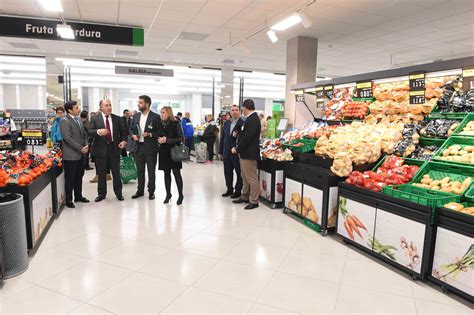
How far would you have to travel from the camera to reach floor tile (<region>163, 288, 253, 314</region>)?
243 centimetres

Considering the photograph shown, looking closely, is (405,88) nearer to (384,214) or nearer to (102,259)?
(384,214)

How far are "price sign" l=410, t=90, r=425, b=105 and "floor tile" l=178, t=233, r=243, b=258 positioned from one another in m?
2.76

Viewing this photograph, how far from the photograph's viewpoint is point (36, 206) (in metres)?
3.49

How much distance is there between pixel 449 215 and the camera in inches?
106

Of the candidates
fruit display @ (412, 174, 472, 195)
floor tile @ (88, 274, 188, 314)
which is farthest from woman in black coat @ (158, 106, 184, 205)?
fruit display @ (412, 174, 472, 195)

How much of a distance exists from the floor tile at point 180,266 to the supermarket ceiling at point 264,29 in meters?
4.50

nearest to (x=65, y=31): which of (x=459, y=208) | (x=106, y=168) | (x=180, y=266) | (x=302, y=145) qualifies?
(x=106, y=168)

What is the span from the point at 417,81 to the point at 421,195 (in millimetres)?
1563

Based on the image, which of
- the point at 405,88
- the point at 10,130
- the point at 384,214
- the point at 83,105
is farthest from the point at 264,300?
the point at 83,105

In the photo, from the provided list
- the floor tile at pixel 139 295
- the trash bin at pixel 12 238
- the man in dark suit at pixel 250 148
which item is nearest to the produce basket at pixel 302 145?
the man in dark suit at pixel 250 148

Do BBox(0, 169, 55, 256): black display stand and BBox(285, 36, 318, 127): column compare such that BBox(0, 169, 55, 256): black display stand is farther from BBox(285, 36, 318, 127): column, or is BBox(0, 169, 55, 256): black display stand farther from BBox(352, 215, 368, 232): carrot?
BBox(285, 36, 318, 127): column

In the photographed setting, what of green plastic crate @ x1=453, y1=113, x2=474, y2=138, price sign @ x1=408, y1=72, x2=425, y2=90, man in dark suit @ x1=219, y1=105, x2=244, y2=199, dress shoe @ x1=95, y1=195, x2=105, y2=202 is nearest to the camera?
green plastic crate @ x1=453, y1=113, x2=474, y2=138

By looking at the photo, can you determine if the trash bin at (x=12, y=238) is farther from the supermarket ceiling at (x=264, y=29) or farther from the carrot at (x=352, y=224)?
the supermarket ceiling at (x=264, y=29)

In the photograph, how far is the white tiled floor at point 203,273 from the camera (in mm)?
2518
